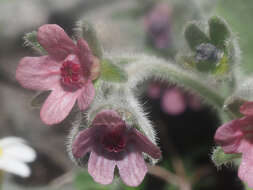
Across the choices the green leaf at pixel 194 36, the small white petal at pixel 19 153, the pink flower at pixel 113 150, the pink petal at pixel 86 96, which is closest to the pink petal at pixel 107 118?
the pink flower at pixel 113 150

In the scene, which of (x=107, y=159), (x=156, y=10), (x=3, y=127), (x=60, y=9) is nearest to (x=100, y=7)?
(x=60, y=9)

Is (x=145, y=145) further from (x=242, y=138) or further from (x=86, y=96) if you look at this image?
(x=242, y=138)

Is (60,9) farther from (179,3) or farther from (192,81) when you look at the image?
(192,81)

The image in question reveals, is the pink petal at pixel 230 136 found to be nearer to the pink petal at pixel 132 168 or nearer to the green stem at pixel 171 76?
the pink petal at pixel 132 168

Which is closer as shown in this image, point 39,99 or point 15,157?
point 39,99

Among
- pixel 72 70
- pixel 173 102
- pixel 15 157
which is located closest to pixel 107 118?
pixel 72 70

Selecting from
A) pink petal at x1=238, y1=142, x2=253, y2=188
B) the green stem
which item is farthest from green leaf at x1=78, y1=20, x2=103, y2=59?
pink petal at x1=238, y1=142, x2=253, y2=188
